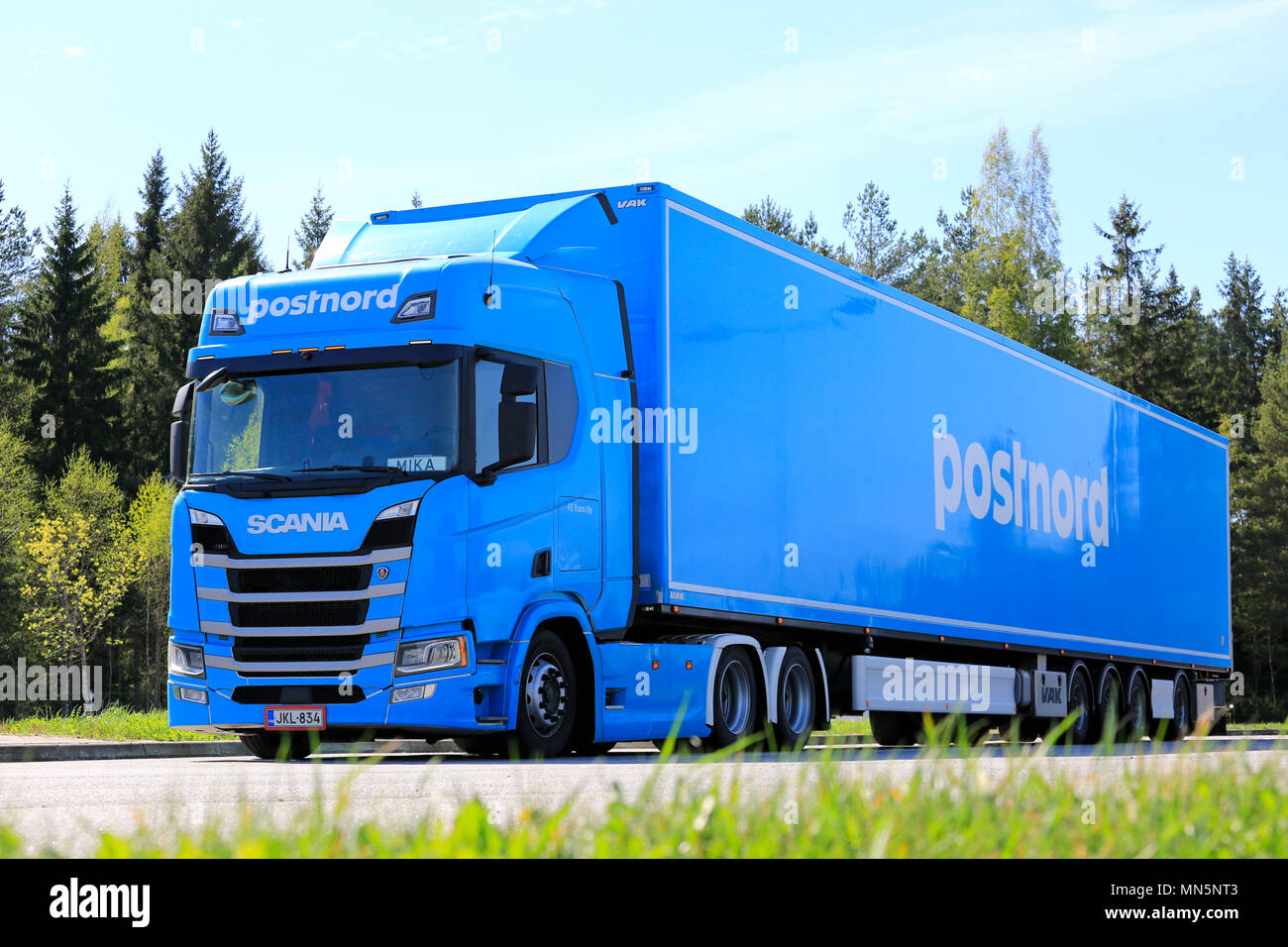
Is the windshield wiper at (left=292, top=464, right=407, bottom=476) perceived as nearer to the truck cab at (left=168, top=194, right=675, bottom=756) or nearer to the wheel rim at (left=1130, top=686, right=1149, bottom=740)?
the truck cab at (left=168, top=194, right=675, bottom=756)

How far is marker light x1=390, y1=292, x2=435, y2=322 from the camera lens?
1087 centimetres

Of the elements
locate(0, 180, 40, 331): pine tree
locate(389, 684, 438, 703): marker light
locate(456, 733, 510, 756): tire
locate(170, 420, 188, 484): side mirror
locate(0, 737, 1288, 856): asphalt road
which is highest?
locate(0, 180, 40, 331): pine tree

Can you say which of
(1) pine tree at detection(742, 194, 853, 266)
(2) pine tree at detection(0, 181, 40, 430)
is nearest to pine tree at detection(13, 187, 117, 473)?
(2) pine tree at detection(0, 181, 40, 430)

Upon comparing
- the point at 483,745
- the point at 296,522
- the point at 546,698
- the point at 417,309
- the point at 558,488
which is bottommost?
the point at 483,745

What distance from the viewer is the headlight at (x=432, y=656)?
34.4ft

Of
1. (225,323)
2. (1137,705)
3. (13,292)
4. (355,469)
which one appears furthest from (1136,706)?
(13,292)

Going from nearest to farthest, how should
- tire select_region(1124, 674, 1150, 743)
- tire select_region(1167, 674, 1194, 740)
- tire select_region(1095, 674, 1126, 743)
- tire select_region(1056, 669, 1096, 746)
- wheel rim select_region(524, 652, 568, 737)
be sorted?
wheel rim select_region(524, 652, 568, 737)
tire select_region(1056, 669, 1096, 746)
tire select_region(1095, 674, 1126, 743)
tire select_region(1124, 674, 1150, 743)
tire select_region(1167, 674, 1194, 740)

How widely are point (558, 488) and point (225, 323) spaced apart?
278 cm

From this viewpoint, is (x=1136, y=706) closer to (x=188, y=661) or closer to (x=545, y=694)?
(x=545, y=694)

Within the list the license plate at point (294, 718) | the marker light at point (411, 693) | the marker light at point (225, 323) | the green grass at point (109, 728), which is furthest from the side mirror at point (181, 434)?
the green grass at point (109, 728)

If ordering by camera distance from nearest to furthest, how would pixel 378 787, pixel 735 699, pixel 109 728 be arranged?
pixel 378 787 → pixel 735 699 → pixel 109 728

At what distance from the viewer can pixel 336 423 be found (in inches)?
428

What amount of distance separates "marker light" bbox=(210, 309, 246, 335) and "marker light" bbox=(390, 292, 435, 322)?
52.7 inches

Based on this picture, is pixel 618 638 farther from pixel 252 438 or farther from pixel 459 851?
pixel 459 851
